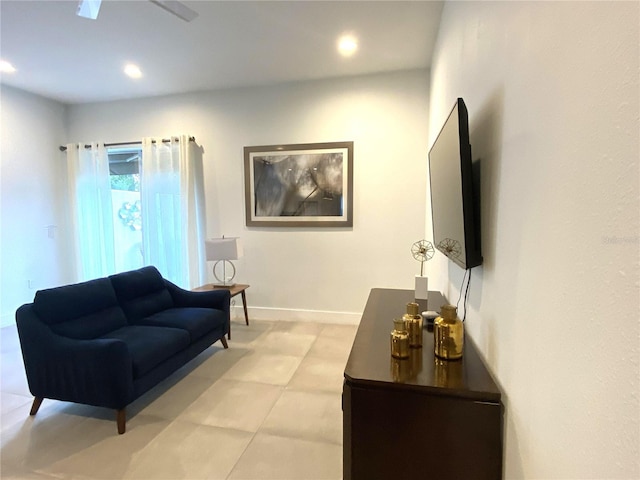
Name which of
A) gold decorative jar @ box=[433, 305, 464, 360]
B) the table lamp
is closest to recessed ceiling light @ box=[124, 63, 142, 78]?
the table lamp

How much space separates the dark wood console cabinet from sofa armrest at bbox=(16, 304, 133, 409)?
5.19 feet

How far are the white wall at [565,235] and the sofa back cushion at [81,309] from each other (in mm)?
2676

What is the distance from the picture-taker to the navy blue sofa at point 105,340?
2.06 m

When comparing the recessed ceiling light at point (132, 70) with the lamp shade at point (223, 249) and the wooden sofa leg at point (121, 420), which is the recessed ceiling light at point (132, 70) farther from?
the wooden sofa leg at point (121, 420)

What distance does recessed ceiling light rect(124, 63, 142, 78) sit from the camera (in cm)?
354

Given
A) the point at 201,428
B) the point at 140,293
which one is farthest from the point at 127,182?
the point at 201,428

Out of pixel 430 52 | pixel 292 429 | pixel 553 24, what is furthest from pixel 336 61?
pixel 292 429

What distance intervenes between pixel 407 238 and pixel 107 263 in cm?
423

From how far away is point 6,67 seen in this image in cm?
360

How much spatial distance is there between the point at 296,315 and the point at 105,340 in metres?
2.39

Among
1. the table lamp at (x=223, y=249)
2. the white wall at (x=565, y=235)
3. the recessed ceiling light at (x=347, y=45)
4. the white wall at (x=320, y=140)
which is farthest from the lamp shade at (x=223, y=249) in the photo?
the white wall at (x=565, y=235)

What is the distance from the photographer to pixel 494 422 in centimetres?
108

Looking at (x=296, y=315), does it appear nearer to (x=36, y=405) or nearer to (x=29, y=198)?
(x=36, y=405)

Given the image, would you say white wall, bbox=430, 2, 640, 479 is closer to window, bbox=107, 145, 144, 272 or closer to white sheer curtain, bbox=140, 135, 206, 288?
white sheer curtain, bbox=140, 135, 206, 288
